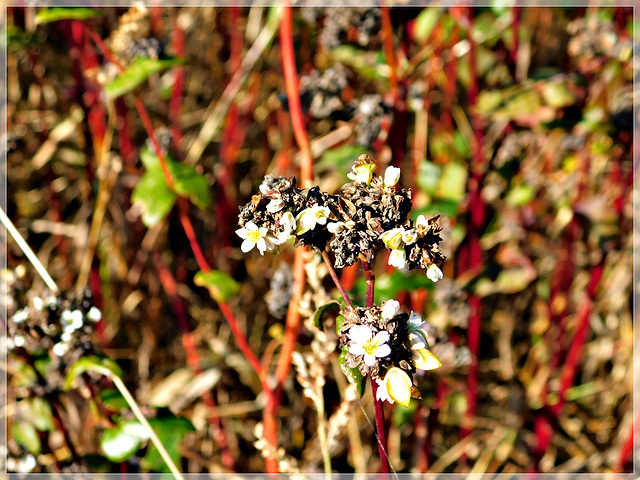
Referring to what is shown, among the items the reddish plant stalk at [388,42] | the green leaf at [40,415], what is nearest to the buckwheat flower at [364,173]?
the reddish plant stalk at [388,42]

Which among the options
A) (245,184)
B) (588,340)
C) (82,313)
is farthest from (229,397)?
(588,340)

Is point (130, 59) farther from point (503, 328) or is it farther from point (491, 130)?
point (503, 328)

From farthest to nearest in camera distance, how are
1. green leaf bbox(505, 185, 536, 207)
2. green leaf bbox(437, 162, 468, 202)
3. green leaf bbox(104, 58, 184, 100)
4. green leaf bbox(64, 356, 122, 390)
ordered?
green leaf bbox(505, 185, 536, 207), green leaf bbox(437, 162, 468, 202), green leaf bbox(104, 58, 184, 100), green leaf bbox(64, 356, 122, 390)

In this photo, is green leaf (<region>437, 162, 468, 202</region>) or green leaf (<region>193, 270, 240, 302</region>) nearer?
green leaf (<region>193, 270, 240, 302</region>)

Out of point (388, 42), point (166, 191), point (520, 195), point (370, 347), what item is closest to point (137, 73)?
point (166, 191)

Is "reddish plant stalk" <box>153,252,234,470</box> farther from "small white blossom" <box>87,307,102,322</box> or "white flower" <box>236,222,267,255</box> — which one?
"white flower" <box>236,222,267,255</box>

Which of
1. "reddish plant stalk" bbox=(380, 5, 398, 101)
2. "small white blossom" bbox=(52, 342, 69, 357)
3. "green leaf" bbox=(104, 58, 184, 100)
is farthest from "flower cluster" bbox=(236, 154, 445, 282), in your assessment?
"reddish plant stalk" bbox=(380, 5, 398, 101)

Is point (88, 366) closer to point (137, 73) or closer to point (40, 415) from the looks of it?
point (40, 415)
